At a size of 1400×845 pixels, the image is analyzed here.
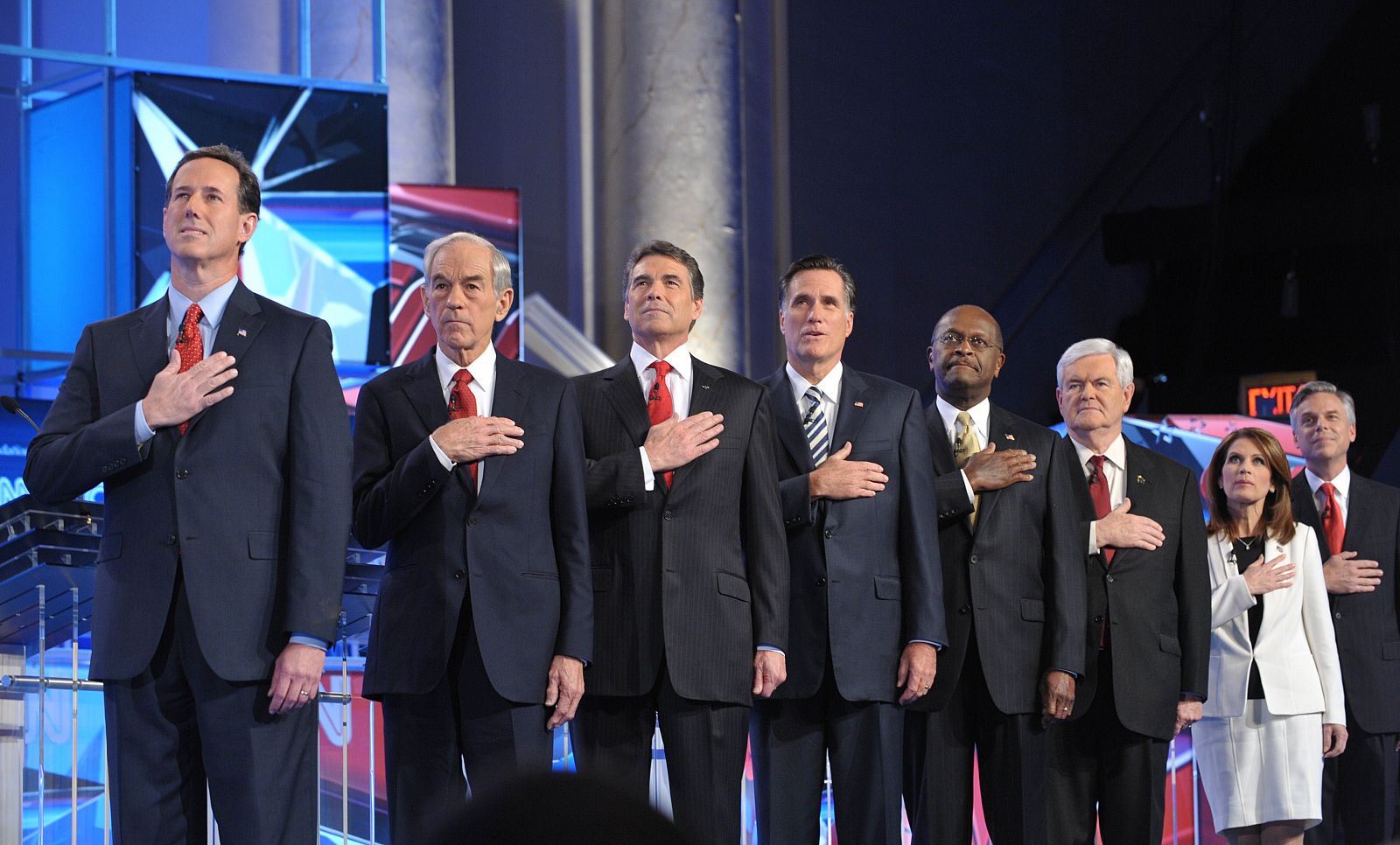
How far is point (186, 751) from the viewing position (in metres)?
2.61

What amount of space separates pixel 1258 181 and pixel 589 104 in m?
4.91

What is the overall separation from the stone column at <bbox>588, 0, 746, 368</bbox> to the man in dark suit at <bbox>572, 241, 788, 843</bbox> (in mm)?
4378

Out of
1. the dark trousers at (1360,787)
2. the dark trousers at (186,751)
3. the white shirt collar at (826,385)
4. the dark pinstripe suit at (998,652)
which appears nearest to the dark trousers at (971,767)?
the dark pinstripe suit at (998,652)

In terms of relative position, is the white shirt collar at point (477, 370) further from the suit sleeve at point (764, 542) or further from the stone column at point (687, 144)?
the stone column at point (687, 144)

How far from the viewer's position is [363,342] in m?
5.65

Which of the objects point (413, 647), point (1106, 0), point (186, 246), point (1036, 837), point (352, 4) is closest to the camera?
point (186, 246)

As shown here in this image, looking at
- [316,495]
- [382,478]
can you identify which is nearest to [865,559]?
[382,478]

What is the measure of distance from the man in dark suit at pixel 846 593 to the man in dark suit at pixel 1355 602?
1.79 metres

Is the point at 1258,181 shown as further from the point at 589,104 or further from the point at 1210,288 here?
the point at 589,104

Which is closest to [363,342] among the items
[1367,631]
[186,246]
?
[186,246]

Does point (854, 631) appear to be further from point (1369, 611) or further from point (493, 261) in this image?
point (1369, 611)

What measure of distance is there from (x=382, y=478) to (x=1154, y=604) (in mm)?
1979

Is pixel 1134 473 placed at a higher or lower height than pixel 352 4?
lower

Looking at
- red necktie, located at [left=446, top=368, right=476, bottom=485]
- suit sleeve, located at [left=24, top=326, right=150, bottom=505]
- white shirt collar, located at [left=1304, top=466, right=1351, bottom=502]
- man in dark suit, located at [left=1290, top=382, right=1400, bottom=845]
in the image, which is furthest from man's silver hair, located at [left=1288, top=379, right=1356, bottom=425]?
suit sleeve, located at [left=24, top=326, right=150, bottom=505]
